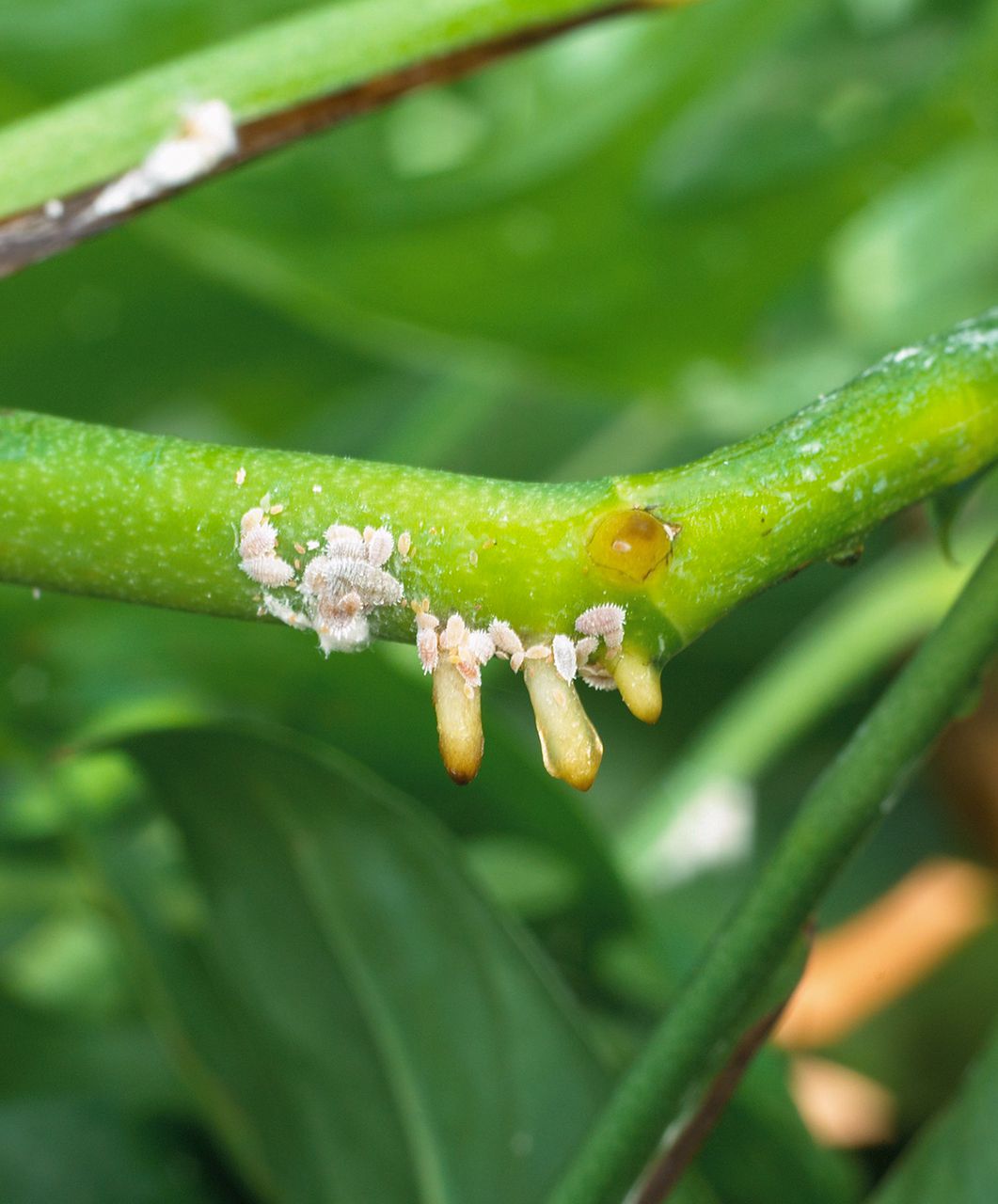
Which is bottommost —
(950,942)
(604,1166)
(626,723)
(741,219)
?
(950,942)

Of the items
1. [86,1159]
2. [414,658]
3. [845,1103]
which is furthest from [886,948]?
[86,1159]

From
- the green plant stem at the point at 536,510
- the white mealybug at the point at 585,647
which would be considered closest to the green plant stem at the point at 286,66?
the green plant stem at the point at 536,510

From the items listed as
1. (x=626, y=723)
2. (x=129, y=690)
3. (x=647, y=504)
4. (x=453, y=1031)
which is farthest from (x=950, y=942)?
(x=647, y=504)

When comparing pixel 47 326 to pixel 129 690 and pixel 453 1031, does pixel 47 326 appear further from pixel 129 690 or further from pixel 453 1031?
pixel 453 1031

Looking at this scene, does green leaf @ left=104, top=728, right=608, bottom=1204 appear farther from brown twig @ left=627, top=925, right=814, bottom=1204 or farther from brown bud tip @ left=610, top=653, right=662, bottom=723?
brown bud tip @ left=610, top=653, right=662, bottom=723

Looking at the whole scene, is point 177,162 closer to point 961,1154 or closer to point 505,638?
point 505,638

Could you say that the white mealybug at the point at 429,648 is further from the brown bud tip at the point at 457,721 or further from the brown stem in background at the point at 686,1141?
the brown stem in background at the point at 686,1141
